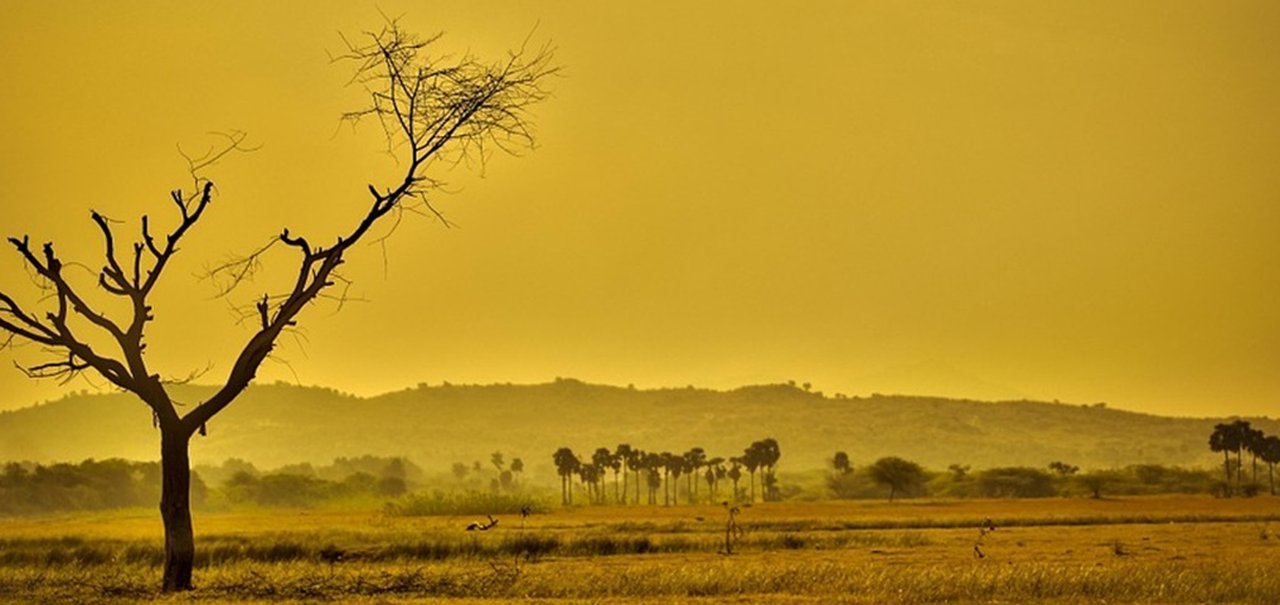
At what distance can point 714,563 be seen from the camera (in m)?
42.1

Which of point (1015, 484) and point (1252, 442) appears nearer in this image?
point (1252, 442)

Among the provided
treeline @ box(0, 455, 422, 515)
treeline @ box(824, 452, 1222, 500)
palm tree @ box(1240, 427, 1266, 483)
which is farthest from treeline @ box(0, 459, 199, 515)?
palm tree @ box(1240, 427, 1266, 483)

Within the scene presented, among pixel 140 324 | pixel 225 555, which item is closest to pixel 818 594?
pixel 140 324

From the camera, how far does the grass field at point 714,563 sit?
31328 mm

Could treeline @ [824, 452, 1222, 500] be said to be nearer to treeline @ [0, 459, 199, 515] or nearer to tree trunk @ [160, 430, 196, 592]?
treeline @ [0, 459, 199, 515]

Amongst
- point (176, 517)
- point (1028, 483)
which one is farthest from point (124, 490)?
point (176, 517)

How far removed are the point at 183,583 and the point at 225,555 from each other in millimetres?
14946

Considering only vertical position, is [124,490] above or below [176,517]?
above

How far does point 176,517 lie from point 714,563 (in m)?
14.9

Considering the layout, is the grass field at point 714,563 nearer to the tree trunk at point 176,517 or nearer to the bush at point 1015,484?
the tree trunk at point 176,517

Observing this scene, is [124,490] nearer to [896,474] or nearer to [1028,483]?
[896,474]

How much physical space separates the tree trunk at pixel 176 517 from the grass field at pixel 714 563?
24.1 inches

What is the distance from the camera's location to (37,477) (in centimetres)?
12794

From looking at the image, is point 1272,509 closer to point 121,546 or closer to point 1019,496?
point 1019,496
